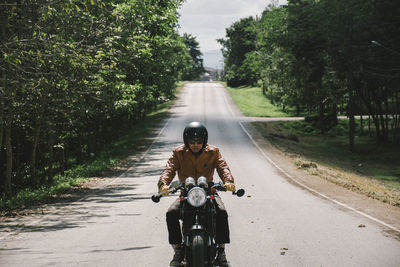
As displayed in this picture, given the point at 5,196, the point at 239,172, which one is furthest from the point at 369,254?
the point at 239,172

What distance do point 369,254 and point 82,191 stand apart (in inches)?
467

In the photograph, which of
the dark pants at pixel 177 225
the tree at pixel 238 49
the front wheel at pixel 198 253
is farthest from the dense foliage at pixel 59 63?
the tree at pixel 238 49

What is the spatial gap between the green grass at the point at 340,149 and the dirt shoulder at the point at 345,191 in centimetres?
486

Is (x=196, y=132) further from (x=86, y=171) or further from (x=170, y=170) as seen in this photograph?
(x=86, y=171)

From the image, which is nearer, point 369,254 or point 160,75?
point 369,254

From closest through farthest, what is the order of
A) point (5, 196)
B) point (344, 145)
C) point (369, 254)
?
point (369, 254) → point (5, 196) → point (344, 145)

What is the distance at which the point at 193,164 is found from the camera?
5898mm

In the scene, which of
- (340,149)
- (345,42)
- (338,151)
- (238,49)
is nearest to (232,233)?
(345,42)

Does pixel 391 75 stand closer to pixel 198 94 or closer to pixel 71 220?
pixel 71 220

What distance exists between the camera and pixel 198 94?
8744cm

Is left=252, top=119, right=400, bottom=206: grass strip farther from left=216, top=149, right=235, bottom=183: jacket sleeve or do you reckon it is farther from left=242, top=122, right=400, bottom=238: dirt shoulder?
left=216, top=149, right=235, bottom=183: jacket sleeve

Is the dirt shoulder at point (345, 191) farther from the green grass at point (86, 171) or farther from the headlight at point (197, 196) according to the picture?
the green grass at point (86, 171)

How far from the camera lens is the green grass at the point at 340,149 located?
102 ft

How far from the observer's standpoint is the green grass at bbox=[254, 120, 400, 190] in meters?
31.1
